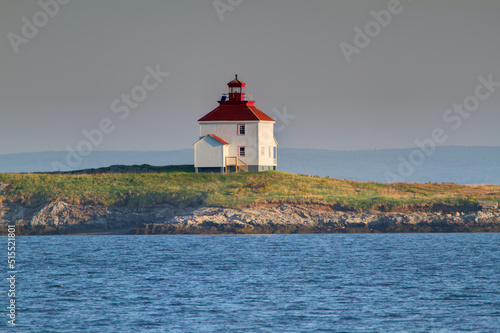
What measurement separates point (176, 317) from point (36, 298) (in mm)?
8609

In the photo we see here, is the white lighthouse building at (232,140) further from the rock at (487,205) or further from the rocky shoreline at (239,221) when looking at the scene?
the rock at (487,205)

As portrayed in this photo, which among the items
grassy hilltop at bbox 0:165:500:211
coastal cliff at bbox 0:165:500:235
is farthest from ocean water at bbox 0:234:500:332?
grassy hilltop at bbox 0:165:500:211

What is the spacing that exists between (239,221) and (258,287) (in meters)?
29.6

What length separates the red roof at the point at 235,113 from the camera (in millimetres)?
81062

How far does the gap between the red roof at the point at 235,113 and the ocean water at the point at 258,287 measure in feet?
67.3

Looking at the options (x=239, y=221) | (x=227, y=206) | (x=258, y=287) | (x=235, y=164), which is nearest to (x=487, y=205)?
(x=239, y=221)

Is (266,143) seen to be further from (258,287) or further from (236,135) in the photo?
(258,287)

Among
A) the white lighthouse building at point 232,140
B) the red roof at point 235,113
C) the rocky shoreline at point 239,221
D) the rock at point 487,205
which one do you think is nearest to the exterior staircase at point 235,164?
the white lighthouse building at point 232,140

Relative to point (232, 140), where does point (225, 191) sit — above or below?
below

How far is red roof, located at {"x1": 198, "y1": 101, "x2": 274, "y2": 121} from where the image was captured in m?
81.1

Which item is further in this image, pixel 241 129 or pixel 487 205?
pixel 241 129

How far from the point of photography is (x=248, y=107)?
82812mm

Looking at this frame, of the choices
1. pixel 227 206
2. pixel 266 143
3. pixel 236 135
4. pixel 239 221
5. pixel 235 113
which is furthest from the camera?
pixel 266 143

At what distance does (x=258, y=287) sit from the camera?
38875mm
